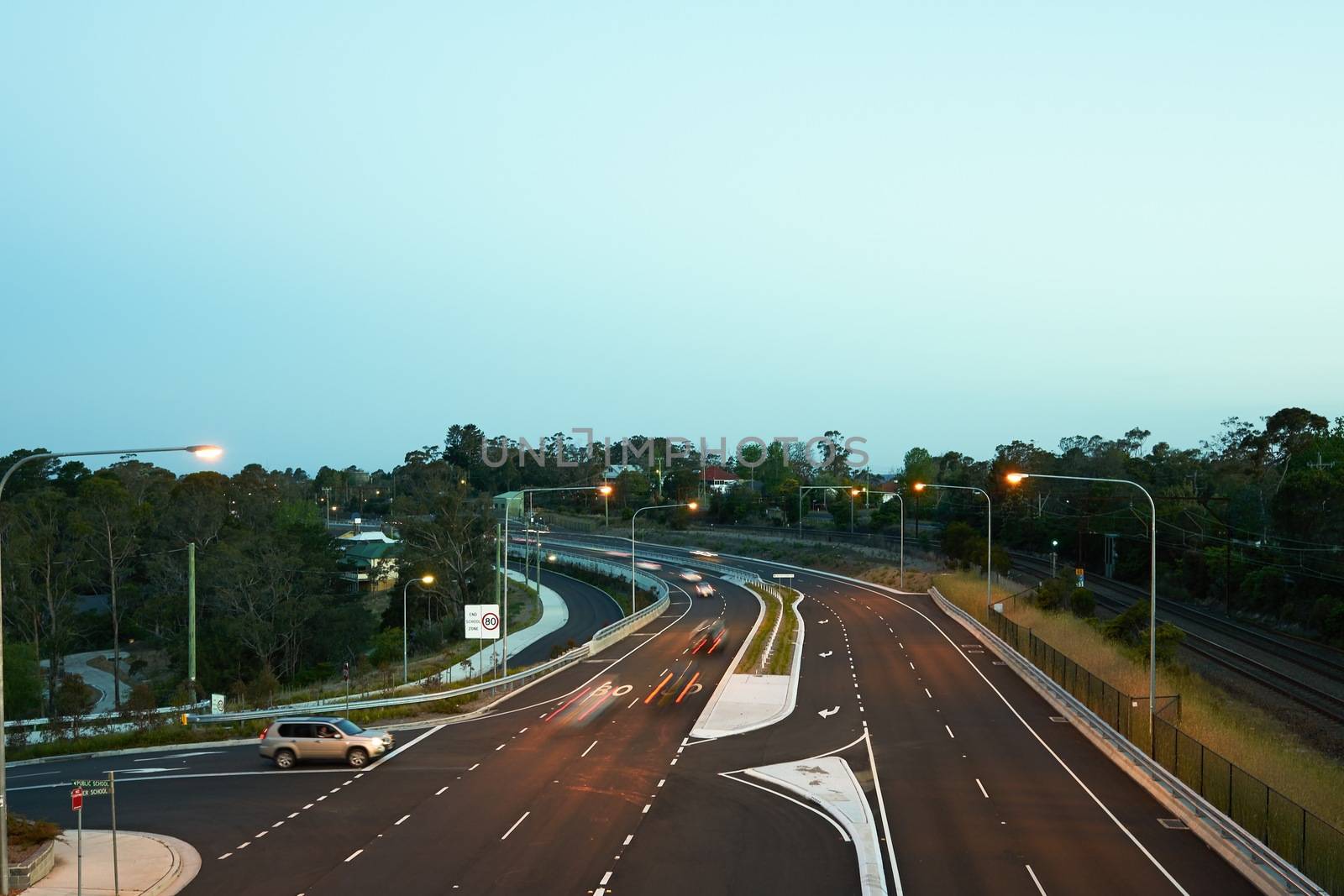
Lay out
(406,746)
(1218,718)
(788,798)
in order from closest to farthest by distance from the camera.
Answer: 1. (788,798)
2. (406,746)
3. (1218,718)

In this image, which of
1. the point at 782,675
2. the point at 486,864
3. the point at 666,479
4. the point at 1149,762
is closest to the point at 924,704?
the point at 782,675

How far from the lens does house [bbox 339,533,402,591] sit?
350ft

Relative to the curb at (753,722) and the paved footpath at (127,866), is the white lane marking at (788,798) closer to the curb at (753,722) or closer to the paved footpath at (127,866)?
the curb at (753,722)

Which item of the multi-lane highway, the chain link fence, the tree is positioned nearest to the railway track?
the chain link fence

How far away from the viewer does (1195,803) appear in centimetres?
2322

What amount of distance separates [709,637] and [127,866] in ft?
143

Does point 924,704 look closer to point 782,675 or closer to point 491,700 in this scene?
point 782,675

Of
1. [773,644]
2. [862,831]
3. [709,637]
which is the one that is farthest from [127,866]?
[709,637]

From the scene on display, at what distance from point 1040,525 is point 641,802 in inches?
3909

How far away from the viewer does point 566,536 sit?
15075 cm

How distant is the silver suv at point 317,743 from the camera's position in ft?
99.0

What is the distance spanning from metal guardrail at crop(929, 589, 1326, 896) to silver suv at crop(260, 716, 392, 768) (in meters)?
22.0

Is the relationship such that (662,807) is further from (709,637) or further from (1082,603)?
(1082,603)

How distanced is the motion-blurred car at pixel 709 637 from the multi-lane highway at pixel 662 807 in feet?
49.0
